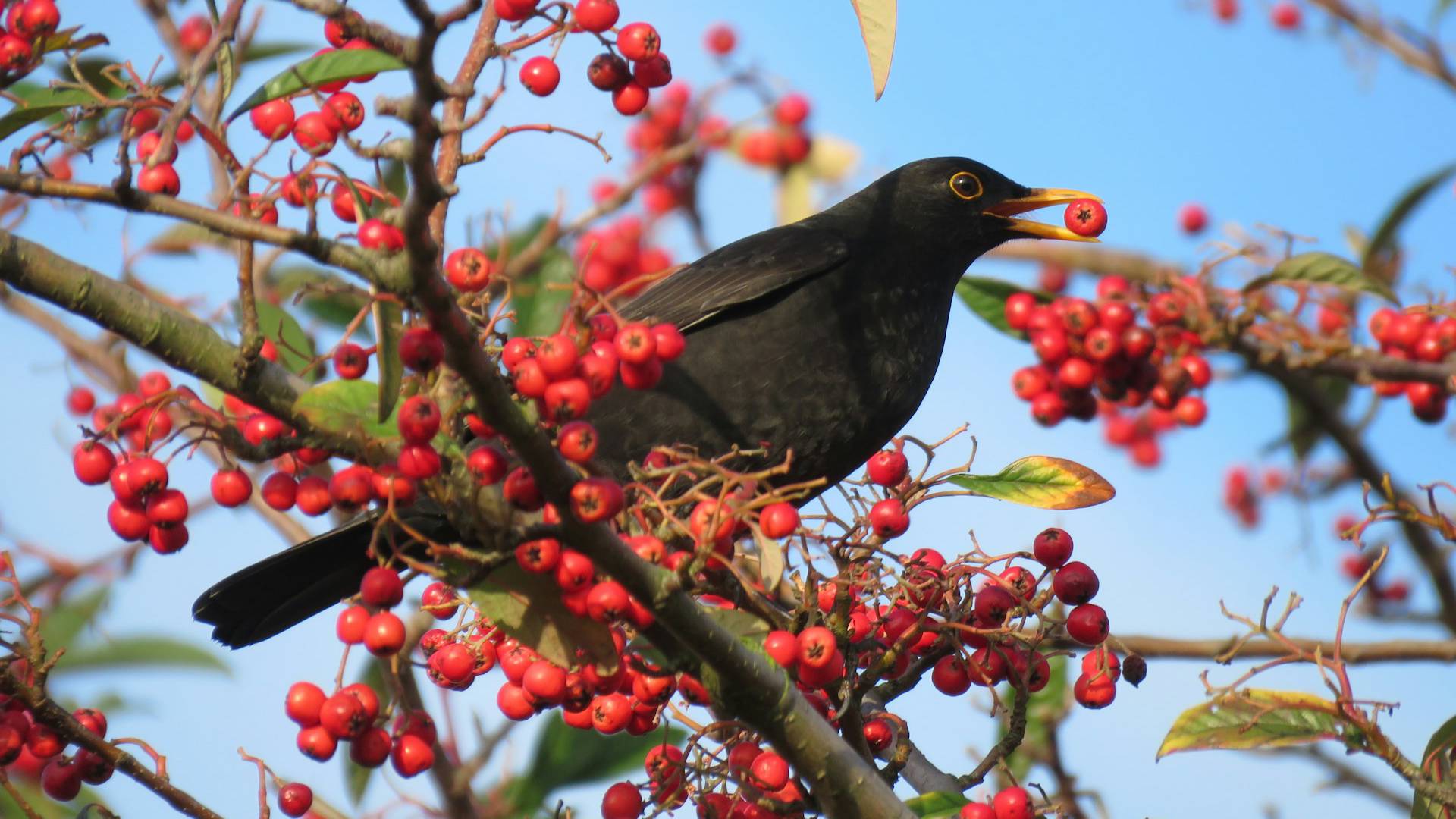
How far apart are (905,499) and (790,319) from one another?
4.85 feet

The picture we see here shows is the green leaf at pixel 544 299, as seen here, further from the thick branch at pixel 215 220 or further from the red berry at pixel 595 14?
the thick branch at pixel 215 220

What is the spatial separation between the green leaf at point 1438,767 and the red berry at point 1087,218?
1.55 meters

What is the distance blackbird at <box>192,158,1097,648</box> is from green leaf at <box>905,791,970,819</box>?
3.92ft

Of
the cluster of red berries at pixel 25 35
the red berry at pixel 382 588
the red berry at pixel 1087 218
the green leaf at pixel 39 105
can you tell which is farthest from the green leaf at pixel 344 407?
the red berry at pixel 1087 218

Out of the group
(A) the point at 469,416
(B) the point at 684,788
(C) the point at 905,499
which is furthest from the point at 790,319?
(A) the point at 469,416

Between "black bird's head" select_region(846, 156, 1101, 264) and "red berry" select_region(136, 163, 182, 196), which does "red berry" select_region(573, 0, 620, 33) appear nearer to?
"red berry" select_region(136, 163, 182, 196)

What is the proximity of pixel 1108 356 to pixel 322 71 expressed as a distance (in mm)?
3013

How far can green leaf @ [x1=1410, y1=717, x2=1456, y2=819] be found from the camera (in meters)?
2.68

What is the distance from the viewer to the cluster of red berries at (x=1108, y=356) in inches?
186

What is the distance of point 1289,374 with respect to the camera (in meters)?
4.66

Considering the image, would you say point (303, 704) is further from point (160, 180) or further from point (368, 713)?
point (160, 180)

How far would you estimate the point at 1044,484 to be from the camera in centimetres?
290

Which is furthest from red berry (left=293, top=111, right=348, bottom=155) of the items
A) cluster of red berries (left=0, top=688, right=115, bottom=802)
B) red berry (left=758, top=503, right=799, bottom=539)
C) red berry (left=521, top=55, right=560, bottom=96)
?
cluster of red berries (left=0, top=688, right=115, bottom=802)

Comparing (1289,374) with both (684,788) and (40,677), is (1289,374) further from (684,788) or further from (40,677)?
(40,677)
